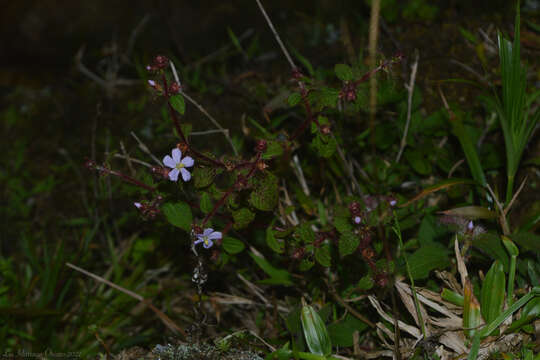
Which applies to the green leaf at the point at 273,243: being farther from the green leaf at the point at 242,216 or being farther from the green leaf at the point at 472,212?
the green leaf at the point at 472,212

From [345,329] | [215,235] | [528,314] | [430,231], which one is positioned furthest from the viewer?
[430,231]

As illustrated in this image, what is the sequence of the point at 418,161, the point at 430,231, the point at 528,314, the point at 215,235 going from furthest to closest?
1. the point at 418,161
2. the point at 430,231
3. the point at 215,235
4. the point at 528,314

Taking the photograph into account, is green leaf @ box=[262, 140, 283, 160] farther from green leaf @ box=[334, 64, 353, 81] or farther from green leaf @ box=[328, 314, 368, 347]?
green leaf @ box=[328, 314, 368, 347]

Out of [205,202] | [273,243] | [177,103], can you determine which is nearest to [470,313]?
[273,243]

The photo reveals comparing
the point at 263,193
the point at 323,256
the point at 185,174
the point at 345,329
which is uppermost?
the point at 185,174

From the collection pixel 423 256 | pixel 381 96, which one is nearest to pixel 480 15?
pixel 381 96

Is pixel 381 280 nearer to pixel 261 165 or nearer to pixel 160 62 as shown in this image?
pixel 261 165

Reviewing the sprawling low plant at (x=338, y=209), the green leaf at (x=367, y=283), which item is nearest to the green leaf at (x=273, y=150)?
the sprawling low plant at (x=338, y=209)
